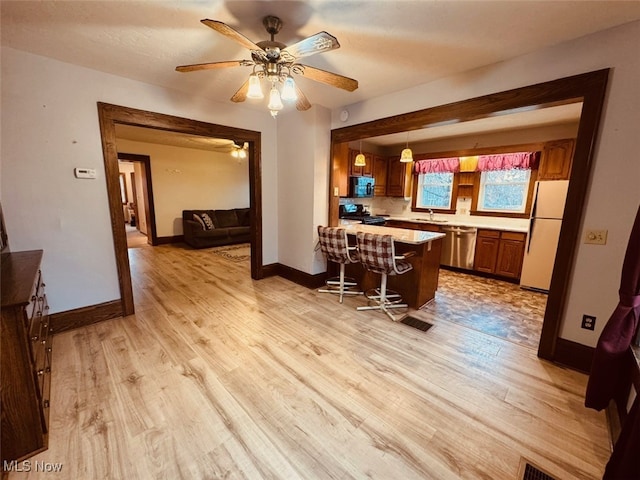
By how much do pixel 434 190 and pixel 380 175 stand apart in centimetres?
121

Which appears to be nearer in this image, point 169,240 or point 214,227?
point 214,227

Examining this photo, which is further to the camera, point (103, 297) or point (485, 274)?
point (485, 274)

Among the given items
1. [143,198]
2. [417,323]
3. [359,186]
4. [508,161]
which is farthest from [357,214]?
[143,198]

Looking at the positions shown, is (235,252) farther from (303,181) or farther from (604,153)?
(604,153)

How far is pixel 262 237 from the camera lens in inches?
164

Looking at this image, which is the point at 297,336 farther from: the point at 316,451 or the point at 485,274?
the point at 485,274

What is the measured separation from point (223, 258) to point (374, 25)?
15.6 ft

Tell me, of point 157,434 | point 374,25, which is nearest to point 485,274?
point 374,25

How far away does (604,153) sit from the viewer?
6.30 ft

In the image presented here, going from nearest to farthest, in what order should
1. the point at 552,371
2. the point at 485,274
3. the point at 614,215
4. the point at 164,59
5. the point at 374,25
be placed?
the point at 374,25
the point at 614,215
the point at 552,371
the point at 164,59
the point at 485,274

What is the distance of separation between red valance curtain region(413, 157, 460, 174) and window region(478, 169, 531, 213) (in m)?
0.52

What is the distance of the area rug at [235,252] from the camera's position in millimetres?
5477

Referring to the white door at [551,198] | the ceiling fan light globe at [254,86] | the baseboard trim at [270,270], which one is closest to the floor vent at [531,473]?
the ceiling fan light globe at [254,86]

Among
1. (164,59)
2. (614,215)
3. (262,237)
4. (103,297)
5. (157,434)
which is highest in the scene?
(164,59)
